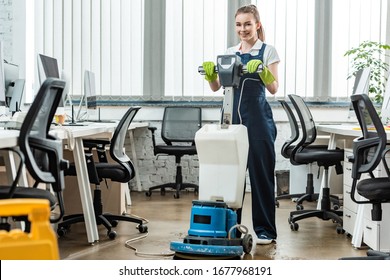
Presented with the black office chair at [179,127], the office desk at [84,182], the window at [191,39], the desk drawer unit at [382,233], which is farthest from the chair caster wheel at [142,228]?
the window at [191,39]

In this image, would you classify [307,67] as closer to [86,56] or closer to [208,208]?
[86,56]

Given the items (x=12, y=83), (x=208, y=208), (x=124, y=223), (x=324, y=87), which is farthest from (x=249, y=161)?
(x=324, y=87)

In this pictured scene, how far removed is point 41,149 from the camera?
286cm

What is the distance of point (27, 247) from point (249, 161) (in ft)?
7.36

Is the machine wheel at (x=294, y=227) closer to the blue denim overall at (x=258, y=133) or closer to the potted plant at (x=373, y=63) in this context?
the blue denim overall at (x=258, y=133)

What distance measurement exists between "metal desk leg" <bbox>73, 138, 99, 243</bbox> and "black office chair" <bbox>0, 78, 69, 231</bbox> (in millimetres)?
819

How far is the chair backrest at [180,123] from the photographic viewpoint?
21.3 ft

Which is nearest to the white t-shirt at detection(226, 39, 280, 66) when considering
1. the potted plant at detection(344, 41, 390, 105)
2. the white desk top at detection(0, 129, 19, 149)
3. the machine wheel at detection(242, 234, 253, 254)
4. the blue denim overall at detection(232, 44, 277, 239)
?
the blue denim overall at detection(232, 44, 277, 239)

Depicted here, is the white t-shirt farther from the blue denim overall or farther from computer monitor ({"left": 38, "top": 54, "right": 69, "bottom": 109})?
computer monitor ({"left": 38, "top": 54, "right": 69, "bottom": 109})

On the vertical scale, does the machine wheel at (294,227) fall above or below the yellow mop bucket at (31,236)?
below

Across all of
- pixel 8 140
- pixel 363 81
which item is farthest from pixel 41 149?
pixel 363 81

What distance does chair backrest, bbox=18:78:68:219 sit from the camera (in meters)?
2.74

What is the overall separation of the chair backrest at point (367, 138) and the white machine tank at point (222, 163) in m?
0.60

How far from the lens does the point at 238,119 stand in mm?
3676
